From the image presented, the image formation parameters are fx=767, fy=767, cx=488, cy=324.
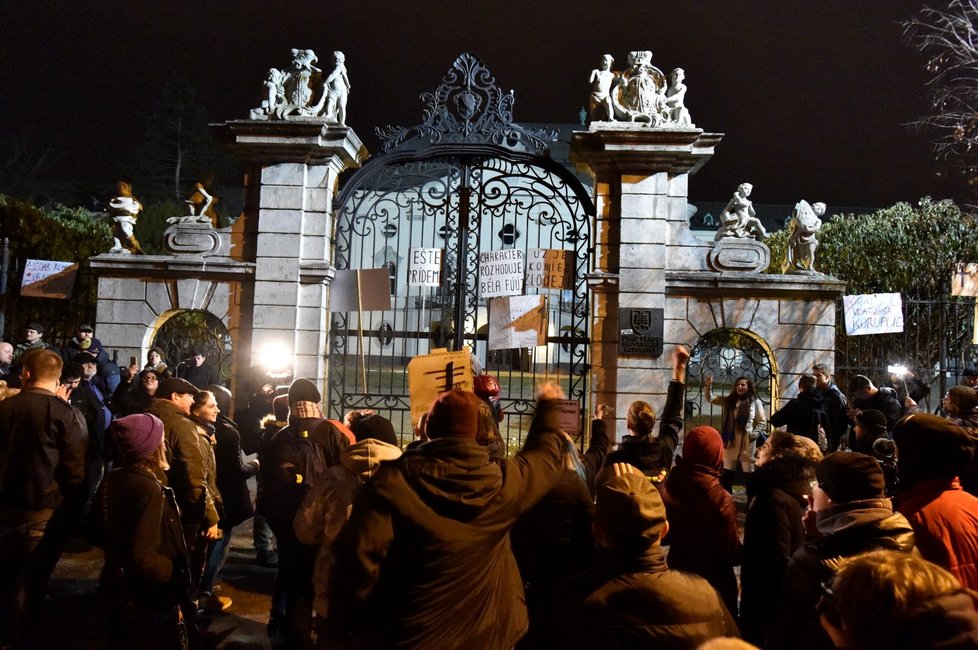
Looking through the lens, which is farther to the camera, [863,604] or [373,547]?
[373,547]

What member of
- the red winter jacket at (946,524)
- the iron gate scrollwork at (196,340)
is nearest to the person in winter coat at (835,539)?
the red winter jacket at (946,524)

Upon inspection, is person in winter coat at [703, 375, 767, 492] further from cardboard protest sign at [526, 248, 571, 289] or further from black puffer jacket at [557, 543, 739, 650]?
black puffer jacket at [557, 543, 739, 650]

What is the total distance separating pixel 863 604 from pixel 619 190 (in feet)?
32.0

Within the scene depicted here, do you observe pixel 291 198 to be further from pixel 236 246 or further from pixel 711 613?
pixel 711 613

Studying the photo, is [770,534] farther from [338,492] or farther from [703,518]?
[338,492]

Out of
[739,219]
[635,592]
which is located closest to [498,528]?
[635,592]

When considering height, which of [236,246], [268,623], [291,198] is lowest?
[268,623]

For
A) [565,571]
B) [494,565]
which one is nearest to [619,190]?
[565,571]

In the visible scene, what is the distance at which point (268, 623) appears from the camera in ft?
18.0

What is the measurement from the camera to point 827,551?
2.91 m

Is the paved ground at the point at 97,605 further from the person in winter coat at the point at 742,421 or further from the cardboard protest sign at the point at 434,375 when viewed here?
the person in winter coat at the point at 742,421

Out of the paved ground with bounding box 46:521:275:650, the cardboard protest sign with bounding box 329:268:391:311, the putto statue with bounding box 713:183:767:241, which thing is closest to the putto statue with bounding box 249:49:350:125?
the cardboard protest sign with bounding box 329:268:391:311

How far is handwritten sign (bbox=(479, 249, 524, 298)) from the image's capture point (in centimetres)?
1105

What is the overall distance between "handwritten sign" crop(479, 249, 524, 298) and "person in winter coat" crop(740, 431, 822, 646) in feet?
23.9
